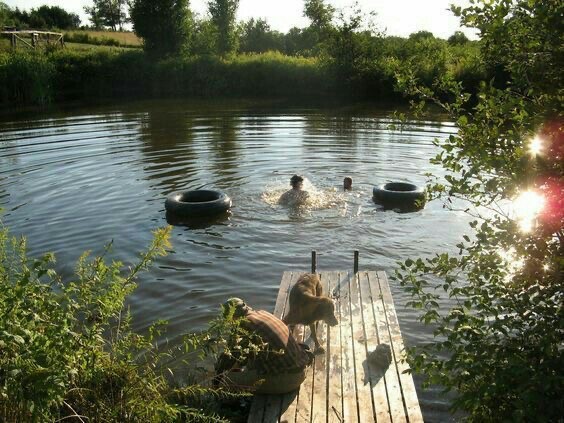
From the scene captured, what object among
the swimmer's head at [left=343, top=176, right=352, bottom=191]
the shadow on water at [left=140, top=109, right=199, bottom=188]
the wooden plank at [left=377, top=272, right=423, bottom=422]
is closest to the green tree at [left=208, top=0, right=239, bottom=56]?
the shadow on water at [left=140, top=109, right=199, bottom=188]

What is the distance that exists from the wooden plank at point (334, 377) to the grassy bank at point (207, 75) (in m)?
33.1

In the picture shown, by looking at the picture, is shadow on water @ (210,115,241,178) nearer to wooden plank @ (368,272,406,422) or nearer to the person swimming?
the person swimming

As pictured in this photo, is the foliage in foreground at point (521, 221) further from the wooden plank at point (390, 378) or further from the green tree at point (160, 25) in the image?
the green tree at point (160, 25)

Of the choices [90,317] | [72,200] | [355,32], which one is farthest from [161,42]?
[90,317]

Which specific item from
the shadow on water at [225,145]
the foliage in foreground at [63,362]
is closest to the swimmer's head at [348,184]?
the shadow on water at [225,145]

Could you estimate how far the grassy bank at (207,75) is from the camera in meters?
39.2

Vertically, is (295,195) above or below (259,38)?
below

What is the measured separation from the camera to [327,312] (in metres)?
6.91

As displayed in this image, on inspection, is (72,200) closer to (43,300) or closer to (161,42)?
(43,300)

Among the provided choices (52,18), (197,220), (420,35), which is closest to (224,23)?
(420,35)

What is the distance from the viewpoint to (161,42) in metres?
50.5

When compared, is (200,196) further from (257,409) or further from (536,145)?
(536,145)

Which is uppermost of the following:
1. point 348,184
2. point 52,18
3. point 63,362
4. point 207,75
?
point 52,18

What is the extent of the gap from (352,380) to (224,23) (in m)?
52.1
